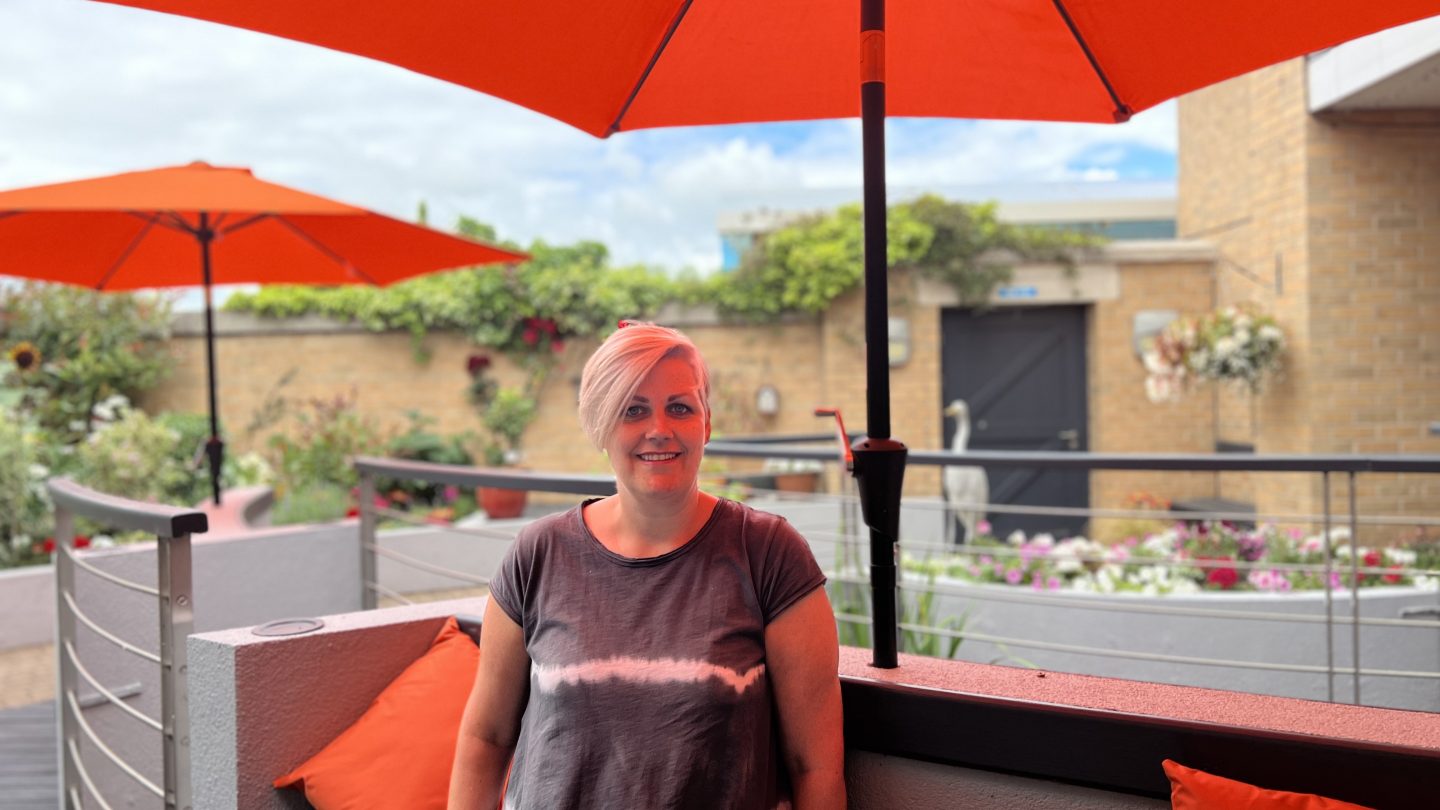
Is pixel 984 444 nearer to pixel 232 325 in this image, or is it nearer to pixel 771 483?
pixel 771 483

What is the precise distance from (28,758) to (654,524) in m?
3.36

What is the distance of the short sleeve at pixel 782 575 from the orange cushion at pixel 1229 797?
498mm

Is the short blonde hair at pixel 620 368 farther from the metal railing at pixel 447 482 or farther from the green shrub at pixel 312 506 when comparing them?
the green shrub at pixel 312 506

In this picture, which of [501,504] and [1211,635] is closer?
[1211,635]

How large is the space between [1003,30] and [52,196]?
3.07m

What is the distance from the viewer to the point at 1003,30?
6.04 ft

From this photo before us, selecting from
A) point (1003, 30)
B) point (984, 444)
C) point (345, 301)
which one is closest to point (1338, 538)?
point (984, 444)

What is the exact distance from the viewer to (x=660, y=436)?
1434mm

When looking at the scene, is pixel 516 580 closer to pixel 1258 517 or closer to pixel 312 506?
pixel 1258 517

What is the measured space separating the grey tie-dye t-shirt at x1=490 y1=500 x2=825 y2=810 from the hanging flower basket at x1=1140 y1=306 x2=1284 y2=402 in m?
6.86

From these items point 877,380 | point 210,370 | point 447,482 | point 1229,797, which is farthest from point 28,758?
point 1229,797

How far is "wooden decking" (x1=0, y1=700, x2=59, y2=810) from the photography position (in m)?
3.26

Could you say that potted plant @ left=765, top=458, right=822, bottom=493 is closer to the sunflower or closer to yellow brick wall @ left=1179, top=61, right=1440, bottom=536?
yellow brick wall @ left=1179, top=61, right=1440, bottom=536

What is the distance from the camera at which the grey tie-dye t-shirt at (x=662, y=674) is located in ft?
4.45
